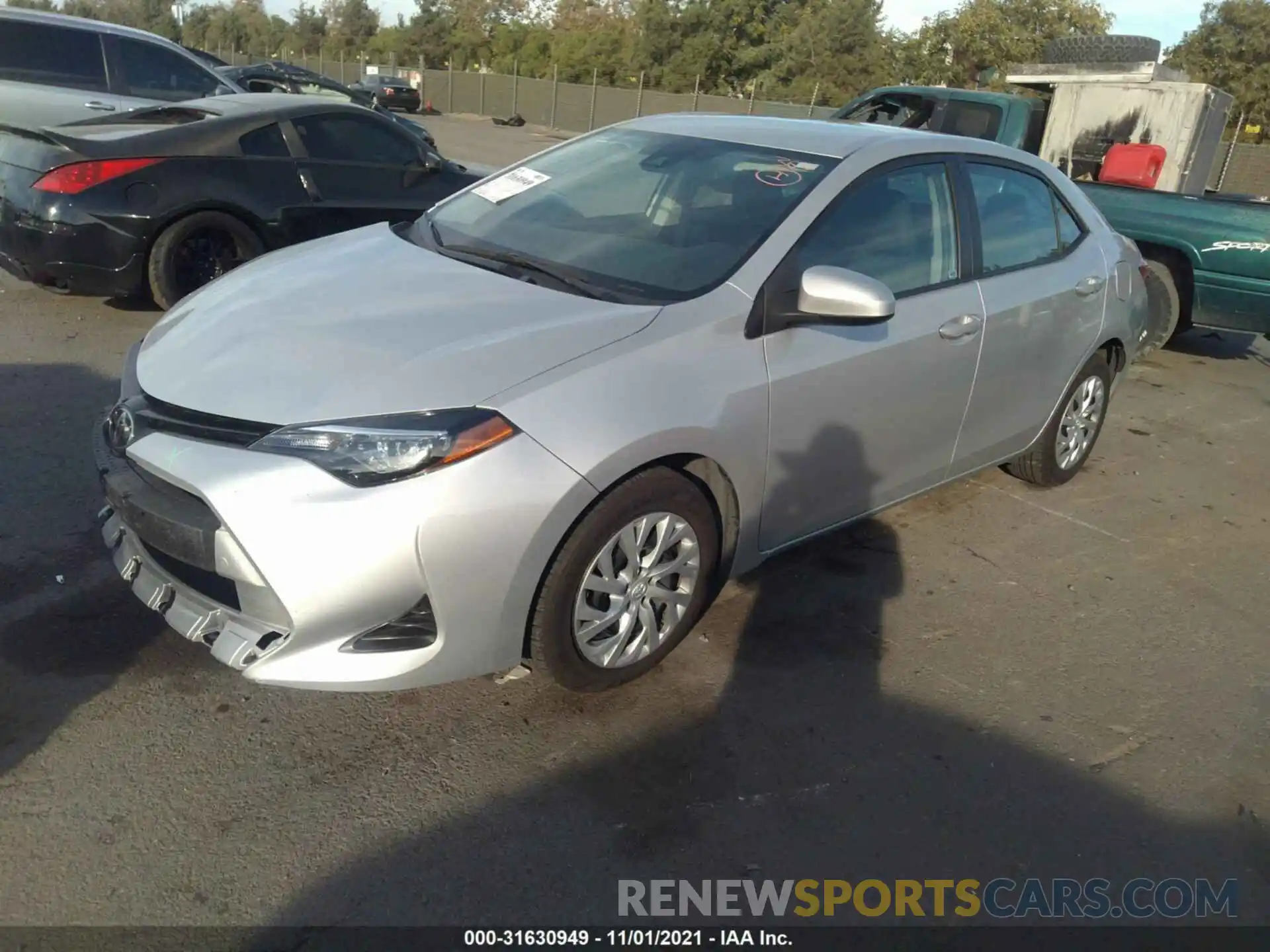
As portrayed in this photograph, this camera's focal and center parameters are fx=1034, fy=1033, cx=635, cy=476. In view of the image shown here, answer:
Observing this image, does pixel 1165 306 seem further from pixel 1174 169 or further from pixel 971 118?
pixel 971 118

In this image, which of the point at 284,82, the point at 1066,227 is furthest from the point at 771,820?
the point at 284,82

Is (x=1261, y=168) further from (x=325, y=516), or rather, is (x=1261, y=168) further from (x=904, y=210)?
(x=325, y=516)

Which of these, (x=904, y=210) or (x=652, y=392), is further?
(x=904, y=210)

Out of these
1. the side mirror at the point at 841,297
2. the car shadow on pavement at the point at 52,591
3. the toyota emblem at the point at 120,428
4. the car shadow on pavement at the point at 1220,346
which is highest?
the side mirror at the point at 841,297

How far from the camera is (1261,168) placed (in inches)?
915

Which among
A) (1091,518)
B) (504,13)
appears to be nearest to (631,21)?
(504,13)

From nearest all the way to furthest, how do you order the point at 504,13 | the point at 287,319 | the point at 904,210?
the point at 287,319, the point at 904,210, the point at 504,13

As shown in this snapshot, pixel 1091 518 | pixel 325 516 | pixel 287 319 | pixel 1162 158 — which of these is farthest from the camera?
pixel 1162 158

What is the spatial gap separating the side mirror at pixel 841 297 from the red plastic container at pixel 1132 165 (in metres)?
7.29

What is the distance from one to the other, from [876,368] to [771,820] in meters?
1.65

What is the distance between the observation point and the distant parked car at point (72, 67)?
9102mm

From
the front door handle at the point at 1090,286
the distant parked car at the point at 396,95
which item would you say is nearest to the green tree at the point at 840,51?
the distant parked car at the point at 396,95

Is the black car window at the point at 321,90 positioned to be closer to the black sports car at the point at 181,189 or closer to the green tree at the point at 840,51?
the black sports car at the point at 181,189

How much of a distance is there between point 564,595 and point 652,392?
633mm
